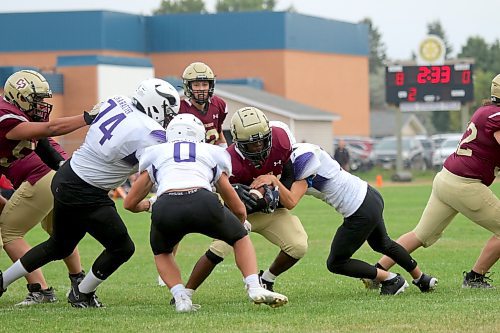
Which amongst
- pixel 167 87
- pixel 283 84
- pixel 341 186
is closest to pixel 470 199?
pixel 341 186

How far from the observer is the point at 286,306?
303 inches

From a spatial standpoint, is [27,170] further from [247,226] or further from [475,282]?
[475,282]

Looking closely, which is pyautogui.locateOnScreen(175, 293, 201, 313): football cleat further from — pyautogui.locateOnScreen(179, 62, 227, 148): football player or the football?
pyautogui.locateOnScreen(179, 62, 227, 148): football player

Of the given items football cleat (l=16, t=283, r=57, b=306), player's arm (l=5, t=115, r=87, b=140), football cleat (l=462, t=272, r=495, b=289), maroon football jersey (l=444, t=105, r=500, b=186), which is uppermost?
player's arm (l=5, t=115, r=87, b=140)

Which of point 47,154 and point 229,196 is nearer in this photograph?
point 229,196

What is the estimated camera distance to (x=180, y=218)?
7.26 m

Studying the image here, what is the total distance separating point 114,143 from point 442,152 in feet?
107

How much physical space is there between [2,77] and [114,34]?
14.6 meters

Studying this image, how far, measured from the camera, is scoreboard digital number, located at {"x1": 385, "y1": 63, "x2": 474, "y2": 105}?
1260 inches

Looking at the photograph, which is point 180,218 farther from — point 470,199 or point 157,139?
point 470,199

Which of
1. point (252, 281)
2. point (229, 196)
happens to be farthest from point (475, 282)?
point (229, 196)

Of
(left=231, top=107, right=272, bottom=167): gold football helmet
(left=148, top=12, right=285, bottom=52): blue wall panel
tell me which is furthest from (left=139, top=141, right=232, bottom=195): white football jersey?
(left=148, top=12, right=285, bottom=52): blue wall panel

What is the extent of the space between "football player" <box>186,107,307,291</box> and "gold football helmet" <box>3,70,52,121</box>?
1554mm

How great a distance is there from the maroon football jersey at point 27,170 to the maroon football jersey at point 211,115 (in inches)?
55.4
